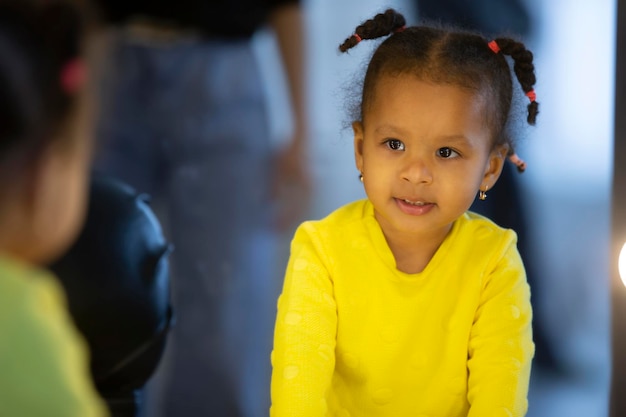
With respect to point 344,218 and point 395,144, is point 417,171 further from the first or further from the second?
point 344,218

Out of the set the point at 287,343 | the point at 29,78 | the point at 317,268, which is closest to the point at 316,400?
the point at 287,343

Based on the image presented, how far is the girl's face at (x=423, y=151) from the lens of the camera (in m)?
1.33

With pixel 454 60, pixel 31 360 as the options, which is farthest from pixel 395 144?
pixel 31 360

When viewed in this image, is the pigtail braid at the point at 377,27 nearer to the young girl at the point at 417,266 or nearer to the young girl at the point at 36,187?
the young girl at the point at 417,266

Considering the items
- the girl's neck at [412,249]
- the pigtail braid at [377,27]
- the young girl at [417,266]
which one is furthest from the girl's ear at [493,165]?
the pigtail braid at [377,27]

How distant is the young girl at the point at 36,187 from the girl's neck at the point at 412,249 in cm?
64

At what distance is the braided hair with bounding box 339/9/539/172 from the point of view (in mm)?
1349

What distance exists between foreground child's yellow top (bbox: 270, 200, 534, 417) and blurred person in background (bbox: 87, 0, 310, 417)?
46cm

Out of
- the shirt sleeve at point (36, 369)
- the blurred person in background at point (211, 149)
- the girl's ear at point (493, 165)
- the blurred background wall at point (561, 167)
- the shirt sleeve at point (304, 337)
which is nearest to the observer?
the shirt sleeve at point (36, 369)

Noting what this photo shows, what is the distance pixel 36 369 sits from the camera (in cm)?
80

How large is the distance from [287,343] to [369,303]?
14cm

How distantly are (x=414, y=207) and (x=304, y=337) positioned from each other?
0.80 feet

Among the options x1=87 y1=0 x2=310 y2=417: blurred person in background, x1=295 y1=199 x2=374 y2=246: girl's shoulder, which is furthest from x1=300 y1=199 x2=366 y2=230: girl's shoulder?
x1=87 y1=0 x2=310 y2=417: blurred person in background

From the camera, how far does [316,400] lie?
1.31m
